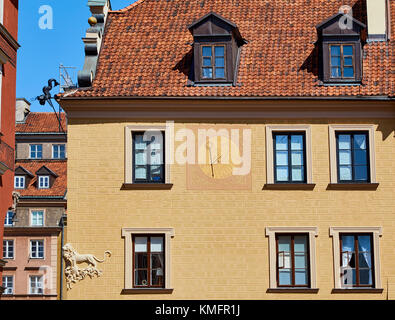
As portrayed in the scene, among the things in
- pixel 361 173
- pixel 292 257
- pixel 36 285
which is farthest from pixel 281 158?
pixel 36 285

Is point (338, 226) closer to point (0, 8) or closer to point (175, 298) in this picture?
point (175, 298)

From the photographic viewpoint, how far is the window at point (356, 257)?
95.3 feet

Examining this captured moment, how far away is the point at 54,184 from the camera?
77.0 metres

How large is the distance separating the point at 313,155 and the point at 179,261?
5.22 meters

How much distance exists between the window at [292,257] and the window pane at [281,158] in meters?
2.04

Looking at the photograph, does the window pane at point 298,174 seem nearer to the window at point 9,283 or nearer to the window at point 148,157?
the window at point 148,157

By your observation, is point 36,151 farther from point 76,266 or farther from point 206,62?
point 76,266

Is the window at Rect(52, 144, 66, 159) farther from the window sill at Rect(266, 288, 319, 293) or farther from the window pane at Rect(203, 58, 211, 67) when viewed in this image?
the window sill at Rect(266, 288, 319, 293)

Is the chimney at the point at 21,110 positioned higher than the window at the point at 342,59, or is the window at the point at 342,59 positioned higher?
the chimney at the point at 21,110

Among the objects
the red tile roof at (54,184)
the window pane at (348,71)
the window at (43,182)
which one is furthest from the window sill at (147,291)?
the window at (43,182)

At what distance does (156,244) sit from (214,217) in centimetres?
193

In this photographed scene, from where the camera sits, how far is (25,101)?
294 ft

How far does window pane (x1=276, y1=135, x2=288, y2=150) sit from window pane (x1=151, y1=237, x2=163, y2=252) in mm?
4603

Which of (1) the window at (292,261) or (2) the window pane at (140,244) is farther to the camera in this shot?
(2) the window pane at (140,244)
